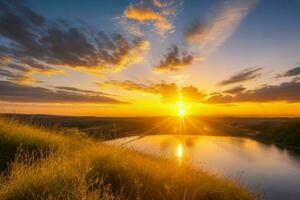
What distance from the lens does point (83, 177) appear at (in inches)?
221

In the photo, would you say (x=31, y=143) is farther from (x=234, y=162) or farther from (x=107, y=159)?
(x=234, y=162)

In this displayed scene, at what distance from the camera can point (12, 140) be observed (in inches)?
414

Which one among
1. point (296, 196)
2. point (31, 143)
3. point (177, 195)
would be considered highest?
point (31, 143)

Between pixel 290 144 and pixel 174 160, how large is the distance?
50.0 meters

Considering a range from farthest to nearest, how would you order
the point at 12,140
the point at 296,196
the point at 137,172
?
the point at 296,196 < the point at 12,140 < the point at 137,172

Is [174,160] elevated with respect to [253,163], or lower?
elevated

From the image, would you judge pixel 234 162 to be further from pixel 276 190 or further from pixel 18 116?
pixel 18 116

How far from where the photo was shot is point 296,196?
2148 centimetres

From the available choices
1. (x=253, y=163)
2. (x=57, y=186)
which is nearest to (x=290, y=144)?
(x=253, y=163)

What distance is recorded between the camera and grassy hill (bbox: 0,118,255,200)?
5744 millimetres

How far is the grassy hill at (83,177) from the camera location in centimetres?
574

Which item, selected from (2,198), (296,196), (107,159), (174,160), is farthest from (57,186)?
(296,196)

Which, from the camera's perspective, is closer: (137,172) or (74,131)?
(137,172)

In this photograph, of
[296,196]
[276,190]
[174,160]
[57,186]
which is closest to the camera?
[57,186]
